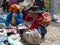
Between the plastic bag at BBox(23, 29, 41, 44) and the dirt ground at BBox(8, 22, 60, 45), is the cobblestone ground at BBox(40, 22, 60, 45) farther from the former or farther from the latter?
the plastic bag at BBox(23, 29, 41, 44)

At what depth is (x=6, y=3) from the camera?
8.66 m

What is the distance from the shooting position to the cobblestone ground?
493 cm

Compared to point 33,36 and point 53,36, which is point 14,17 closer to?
point 53,36

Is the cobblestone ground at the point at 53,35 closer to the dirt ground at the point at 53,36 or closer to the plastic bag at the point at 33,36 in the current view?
the dirt ground at the point at 53,36

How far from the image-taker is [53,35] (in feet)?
17.9

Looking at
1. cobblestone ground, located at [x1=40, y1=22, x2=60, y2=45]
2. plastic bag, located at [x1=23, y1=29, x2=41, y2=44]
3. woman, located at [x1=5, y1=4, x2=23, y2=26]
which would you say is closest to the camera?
plastic bag, located at [x1=23, y1=29, x2=41, y2=44]

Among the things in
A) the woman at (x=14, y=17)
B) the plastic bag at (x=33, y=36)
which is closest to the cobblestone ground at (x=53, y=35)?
the plastic bag at (x=33, y=36)

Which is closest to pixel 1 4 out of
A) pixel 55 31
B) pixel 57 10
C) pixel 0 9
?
pixel 0 9

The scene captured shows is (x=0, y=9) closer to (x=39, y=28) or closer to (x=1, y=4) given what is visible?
(x=1, y=4)

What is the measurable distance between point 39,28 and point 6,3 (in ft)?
13.4

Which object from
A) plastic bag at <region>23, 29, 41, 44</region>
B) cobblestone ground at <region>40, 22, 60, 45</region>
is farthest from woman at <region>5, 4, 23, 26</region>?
plastic bag at <region>23, 29, 41, 44</region>

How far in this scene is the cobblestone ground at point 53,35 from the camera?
4.93 meters

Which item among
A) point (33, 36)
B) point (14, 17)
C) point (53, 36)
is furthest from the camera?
point (14, 17)

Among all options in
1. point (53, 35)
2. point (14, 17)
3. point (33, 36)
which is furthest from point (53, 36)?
point (14, 17)
